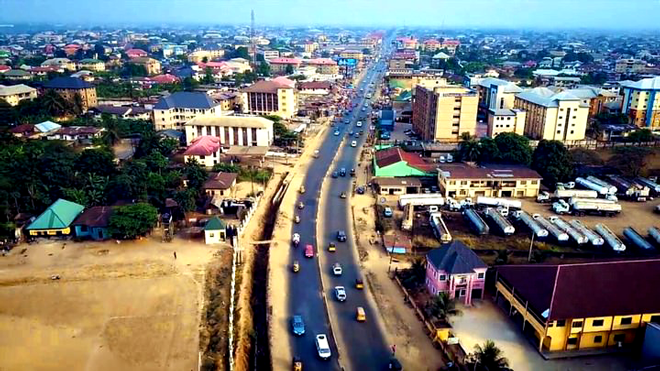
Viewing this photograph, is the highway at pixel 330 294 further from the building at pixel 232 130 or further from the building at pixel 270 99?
the building at pixel 270 99

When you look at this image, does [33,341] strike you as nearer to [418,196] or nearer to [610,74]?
[418,196]

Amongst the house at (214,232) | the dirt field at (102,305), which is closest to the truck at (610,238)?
the house at (214,232)

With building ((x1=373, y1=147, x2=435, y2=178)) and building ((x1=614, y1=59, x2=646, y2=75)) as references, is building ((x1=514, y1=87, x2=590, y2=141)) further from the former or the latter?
building ((x1=614, y1=59, x2=646, y2=75))

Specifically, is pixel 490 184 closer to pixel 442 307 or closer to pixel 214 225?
pixel 442 307

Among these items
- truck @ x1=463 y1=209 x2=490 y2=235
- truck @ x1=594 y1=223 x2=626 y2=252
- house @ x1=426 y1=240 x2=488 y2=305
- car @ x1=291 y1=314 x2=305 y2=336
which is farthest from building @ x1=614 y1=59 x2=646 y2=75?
car @ x1=291 y1=314 x2=305 y2=336

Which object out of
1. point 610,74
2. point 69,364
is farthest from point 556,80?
point 69,364
